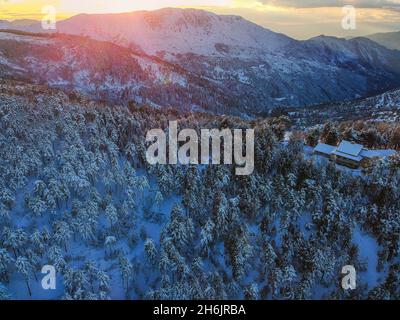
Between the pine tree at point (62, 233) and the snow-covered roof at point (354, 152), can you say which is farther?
the snow-covered roof at point (354, 152)

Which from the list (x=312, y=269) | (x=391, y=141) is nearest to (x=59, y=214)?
(x=312, y=269)

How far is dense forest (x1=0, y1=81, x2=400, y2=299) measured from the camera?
141 feet

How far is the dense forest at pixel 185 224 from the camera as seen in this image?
43.0 meters

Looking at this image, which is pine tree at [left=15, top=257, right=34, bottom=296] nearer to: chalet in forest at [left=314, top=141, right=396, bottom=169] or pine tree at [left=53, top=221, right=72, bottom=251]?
pine tree at [left=53, top=221, right=72, bottom=251]

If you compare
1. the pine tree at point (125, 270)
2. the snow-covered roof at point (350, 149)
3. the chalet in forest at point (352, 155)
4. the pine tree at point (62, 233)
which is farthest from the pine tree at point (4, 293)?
the snow-covered roof at point (350, 149)

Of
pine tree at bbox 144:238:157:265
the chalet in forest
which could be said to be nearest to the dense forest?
pine tree at bbox 144:238:157:265

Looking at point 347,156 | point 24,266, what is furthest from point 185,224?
point 347,156

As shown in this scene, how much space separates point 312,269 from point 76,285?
28105 mm

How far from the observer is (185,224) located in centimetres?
4825

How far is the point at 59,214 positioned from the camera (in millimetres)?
51594

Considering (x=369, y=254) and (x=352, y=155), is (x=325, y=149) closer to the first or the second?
(x=352, y=155)

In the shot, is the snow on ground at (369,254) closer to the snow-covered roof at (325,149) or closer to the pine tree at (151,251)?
the snow-covered roof at (325,149)
